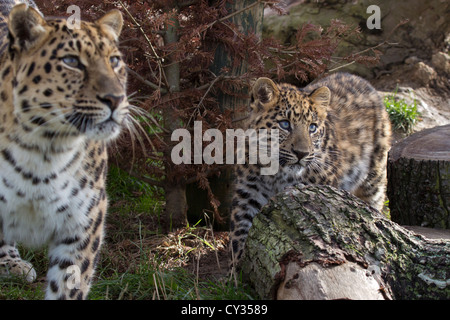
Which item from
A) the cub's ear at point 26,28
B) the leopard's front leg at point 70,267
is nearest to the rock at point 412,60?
the leopard's front leg at point 70,267

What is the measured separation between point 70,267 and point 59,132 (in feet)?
3.24

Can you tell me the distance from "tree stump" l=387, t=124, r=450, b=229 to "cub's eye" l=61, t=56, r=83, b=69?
3.35 m

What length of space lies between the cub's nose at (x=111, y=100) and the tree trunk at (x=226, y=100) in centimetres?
245

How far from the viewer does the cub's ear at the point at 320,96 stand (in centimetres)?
521

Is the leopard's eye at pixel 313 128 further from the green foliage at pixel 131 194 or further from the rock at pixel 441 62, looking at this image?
the rock at pixel 441 62

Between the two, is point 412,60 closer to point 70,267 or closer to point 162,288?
point 162,288

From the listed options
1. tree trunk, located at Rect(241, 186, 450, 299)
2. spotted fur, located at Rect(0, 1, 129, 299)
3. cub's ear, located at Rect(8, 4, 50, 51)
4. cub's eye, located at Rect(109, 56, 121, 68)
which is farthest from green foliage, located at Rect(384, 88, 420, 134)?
cub's ear, located at Rect(8, 4, 50, 51)

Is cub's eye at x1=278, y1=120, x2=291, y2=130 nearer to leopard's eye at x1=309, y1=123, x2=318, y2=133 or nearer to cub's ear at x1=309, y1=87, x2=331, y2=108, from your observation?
leopard's eye at x1=309, y1=123, x2=318, y2=133

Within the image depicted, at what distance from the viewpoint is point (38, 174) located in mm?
3477

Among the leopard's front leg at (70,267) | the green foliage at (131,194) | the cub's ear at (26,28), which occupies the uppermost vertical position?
the cub's ear at (26,28)

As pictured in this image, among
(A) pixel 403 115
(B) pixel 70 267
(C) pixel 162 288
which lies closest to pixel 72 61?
(B) pixel 70 267
